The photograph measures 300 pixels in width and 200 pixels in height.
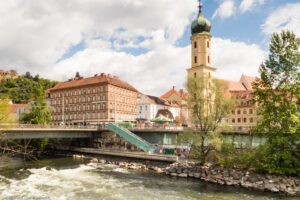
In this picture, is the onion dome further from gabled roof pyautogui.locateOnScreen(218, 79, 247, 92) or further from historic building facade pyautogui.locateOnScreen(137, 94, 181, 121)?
historic building facade pyautogui.locateOnScreen(137, 94, 181, 121)

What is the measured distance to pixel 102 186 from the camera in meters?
22.3

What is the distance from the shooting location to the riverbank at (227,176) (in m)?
21.1

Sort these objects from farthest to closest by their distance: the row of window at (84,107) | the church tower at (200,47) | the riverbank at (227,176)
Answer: the row of window at (84,107) → the church tower at (200,47) → the riverbank at (227,176)

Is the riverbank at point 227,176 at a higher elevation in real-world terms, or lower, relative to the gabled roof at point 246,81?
lower

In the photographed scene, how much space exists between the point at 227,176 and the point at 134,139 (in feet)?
54.9

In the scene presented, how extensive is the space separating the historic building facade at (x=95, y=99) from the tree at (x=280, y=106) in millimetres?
45605

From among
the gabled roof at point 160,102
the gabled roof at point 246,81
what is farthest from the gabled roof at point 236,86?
the gabled roof at point 160,102

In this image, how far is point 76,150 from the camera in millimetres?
43656

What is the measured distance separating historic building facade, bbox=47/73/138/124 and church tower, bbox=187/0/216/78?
21662 millimetres

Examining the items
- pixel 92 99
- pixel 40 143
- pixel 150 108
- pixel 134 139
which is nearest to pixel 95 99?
pixel 92 99

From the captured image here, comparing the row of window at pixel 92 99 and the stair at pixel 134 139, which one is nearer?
the stair at pixel 134 139

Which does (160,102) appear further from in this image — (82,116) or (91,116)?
(82,116)

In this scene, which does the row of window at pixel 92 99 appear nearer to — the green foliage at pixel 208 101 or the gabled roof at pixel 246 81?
the gabled roof at pixel 246 81

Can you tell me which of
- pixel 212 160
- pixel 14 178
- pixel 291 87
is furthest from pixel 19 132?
pixel 291 87
